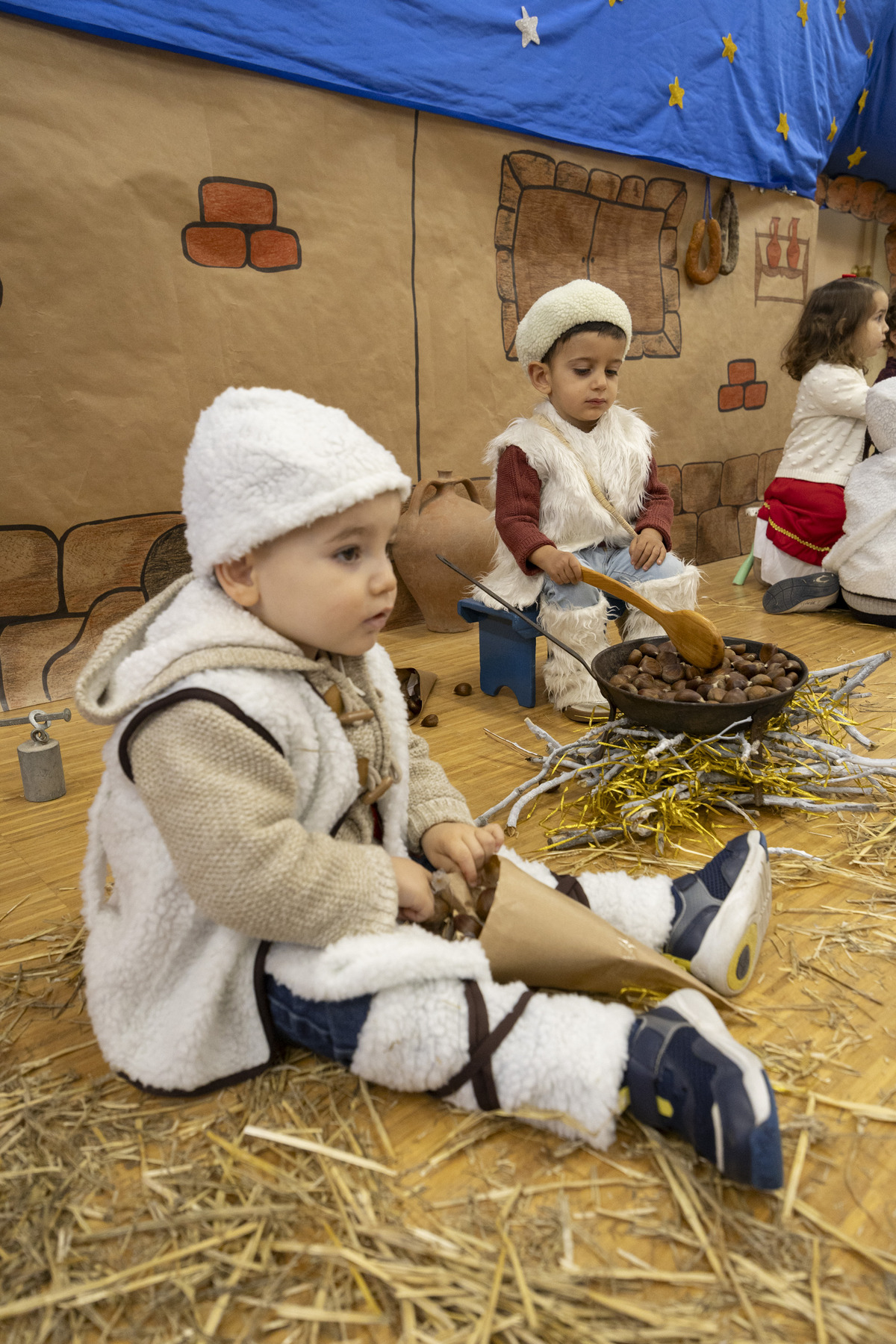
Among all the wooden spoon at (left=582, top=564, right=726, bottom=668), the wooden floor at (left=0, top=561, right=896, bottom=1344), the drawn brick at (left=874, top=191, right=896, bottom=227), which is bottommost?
the wooden floor at (left=0, top=561, right=896, bottom=1344)

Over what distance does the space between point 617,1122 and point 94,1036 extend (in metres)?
0.74

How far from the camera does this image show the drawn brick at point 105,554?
2639 millimetres

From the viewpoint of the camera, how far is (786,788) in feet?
6.17

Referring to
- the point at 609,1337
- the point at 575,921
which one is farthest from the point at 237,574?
the point at 609,1337

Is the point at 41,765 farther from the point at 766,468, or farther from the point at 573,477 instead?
the point at 766,468

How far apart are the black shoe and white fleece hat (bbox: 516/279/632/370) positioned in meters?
1.41

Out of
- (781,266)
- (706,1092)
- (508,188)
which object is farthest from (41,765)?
(781,266)

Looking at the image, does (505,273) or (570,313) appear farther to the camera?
(505,273)

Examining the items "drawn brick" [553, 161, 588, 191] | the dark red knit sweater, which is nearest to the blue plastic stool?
the dark red knit sweater

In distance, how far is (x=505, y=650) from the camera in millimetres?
2598

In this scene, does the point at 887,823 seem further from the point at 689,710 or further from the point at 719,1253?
the point at 719,1253

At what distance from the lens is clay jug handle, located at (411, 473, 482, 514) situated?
325 cm

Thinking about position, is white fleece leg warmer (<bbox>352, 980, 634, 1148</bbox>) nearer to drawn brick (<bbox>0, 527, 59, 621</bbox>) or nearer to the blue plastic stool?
the blue plastic stool

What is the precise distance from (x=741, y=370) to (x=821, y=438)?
1.02 meters
